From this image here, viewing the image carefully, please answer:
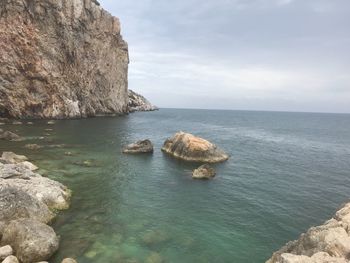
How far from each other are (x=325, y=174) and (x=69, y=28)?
90.8m

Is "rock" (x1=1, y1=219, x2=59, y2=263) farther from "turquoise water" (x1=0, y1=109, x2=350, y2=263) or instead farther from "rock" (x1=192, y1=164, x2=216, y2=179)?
"rock" (x1=192, y1=164, x2=216, y2=179)

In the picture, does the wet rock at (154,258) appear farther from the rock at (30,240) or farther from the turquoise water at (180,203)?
the rock at (30,240)

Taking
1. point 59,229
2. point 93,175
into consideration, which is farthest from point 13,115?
point 59,229

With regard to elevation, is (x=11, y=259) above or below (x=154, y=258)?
above

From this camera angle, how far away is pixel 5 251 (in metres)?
17.9

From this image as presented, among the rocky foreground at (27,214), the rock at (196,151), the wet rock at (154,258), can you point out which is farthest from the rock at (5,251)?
the rock at (196,151)

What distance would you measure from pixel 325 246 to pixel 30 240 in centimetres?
1755

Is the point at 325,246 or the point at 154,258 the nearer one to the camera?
the point at 325,246

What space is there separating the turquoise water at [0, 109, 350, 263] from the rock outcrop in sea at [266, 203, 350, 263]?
A: 610 cm

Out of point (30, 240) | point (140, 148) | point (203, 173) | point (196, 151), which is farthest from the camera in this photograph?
point (140, 148)

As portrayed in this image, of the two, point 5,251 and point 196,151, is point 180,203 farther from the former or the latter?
point 196,151

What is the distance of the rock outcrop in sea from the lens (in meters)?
13.4

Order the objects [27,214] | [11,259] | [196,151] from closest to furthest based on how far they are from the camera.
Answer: [11,259] < [27,214] < [196,151]

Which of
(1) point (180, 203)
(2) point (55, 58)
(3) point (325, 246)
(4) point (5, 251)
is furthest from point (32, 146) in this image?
(2) point (55, 58)
